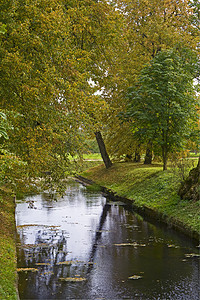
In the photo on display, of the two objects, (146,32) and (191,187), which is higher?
(146,32)

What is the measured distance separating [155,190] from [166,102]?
16.0 ft

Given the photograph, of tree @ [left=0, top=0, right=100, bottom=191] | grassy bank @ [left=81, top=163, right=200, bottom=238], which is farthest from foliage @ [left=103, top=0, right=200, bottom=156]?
tree @ [left=0, top=0, right=100, bottom=191]

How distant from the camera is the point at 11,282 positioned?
7.80 meters

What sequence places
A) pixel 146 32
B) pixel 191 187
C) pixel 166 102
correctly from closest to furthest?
pixel 191 187
pixel 166 102
pixel 146 32

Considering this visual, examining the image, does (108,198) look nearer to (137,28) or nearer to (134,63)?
(134,63)

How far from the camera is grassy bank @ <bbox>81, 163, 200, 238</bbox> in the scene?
14430 mm

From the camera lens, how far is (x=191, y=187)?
51.3 feet

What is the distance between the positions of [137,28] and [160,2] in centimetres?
235

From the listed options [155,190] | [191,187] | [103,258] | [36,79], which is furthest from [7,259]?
[155,190]

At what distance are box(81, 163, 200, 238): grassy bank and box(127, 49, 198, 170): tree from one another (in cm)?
235

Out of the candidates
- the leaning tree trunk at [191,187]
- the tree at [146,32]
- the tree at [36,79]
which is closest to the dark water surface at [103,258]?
the leaning tree trunk at [191,187]

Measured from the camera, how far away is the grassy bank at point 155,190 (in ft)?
47.3

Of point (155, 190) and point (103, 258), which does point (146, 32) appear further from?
point (103, 258)

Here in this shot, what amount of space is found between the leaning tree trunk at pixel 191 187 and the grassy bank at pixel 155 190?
260mm
